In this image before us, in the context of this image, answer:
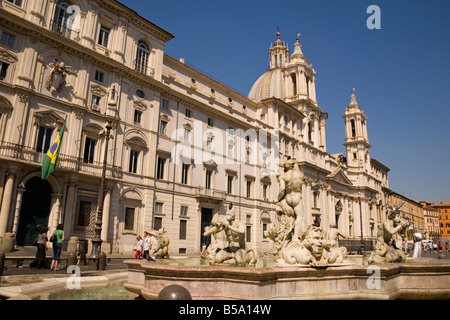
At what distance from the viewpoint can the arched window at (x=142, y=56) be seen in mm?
26097

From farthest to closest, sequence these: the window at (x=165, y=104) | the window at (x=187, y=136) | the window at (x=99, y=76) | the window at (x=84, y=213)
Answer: the window at (x=187, y=136)
the window at (x=165, y=104)
the window at (x=99, y=76)
the window at (x=84, y=213)

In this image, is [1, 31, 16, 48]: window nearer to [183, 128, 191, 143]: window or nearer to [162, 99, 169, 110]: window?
[162, 99, 169, 110]: window

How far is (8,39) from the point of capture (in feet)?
61.7

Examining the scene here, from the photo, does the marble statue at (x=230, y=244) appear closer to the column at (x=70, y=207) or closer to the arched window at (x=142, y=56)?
the column at (x=70, y=207)

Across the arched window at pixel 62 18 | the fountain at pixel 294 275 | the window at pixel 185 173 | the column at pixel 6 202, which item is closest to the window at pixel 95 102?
the arched window at pixel 62 18

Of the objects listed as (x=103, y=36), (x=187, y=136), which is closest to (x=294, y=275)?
(x=103, y=36)

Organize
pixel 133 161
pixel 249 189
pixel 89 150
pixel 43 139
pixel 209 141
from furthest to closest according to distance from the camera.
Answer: pixel 249 189
pixel 209 141
pixel 133 161
pixel 89 150
pixel 43 139

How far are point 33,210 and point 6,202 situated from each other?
6.13 feet

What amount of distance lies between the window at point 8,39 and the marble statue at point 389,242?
849 inches

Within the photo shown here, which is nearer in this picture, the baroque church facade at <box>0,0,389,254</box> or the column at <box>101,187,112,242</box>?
the baroque church facade at <box>0,0,389,254</box>

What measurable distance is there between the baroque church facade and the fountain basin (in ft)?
13.1

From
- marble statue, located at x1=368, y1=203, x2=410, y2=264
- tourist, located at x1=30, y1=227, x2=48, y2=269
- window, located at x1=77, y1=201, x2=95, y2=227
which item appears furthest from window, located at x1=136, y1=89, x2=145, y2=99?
marble statue, located at x1=368, y1=203, x2=410, y2=264

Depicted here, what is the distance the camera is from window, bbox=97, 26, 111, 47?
2366cm

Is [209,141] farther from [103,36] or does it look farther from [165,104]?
[103,36]
